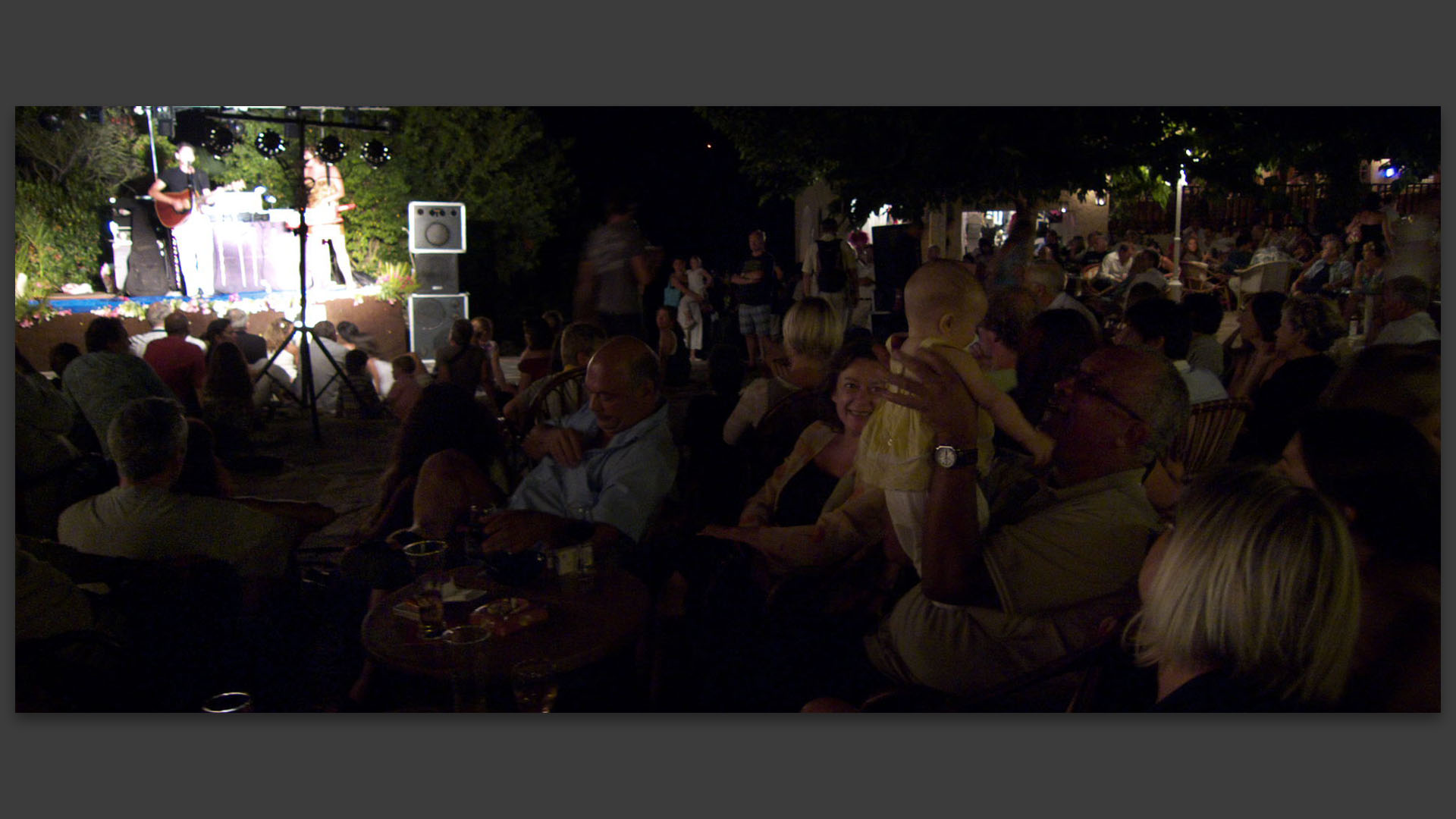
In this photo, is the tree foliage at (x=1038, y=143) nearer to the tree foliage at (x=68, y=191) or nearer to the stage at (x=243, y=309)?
the stage at (x=243, y=309)

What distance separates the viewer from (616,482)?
2.97 metres

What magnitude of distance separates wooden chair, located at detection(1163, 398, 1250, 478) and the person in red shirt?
16.7ft

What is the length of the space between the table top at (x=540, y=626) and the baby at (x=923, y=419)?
27.7 inches

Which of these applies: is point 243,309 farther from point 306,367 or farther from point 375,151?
point 306,367

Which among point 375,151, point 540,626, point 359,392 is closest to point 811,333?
point 540,626

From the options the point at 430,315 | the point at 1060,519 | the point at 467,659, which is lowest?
the point at 467,659

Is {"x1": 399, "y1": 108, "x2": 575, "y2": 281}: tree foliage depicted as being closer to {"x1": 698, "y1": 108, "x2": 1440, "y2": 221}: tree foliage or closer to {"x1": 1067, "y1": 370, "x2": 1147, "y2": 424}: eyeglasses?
{"x1": 698, "y1": 108, "x2": 1440, "y2": 221}: tree foliage

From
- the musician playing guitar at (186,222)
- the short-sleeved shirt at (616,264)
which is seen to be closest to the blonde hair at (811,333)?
the short-sleeved shirt at (616,264)

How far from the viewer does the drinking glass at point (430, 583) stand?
2258 millimetres

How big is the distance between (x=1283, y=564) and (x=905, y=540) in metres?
1.06

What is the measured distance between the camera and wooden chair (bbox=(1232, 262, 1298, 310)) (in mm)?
9545

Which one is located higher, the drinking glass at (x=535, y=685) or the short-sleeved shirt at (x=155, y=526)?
the short-sleeved shirt at (x=155, y=526)

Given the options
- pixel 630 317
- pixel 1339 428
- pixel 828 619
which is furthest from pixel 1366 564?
pixel 630 317

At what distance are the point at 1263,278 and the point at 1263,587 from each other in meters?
9.75
